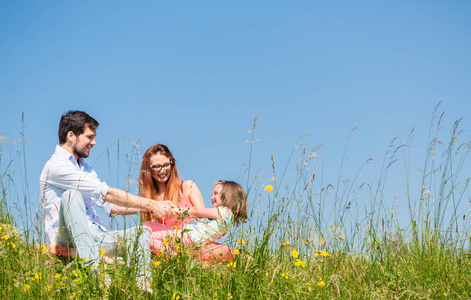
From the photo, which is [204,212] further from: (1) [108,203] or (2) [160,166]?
(1) [108,203]

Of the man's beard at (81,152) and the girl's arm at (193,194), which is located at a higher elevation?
the man's beard at (81,152)

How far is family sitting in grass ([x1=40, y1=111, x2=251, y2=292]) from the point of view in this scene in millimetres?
3693

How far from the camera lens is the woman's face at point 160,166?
4.87m

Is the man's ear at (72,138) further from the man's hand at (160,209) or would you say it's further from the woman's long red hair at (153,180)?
the man's hand at (160,209)

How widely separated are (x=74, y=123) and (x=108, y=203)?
931 mm

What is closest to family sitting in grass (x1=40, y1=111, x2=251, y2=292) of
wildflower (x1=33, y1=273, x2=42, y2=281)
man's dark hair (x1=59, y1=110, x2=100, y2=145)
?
man's dark hair (x1=59, y1=110, x2=100, y2=145)

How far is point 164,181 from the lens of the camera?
4.95 metres

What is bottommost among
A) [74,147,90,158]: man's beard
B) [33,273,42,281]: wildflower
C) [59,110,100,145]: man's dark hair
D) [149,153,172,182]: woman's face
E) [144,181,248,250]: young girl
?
[33,273,42,281]: wildflower

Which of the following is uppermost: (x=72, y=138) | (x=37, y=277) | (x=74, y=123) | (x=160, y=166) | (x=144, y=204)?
(x=74, y=123)

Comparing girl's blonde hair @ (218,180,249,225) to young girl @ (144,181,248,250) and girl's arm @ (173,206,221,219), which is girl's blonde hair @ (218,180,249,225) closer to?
young girl @ (144,181,248,250)

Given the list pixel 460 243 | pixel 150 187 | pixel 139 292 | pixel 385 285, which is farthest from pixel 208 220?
pixel 460 243

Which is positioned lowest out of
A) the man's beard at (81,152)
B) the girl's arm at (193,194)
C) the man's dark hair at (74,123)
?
→ the girl's arm at (193,194)

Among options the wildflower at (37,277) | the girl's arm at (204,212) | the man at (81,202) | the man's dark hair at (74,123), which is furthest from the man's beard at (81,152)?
the wildflower at (37,277)

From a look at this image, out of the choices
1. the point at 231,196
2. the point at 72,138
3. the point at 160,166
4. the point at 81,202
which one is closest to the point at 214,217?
the point at 231,196
